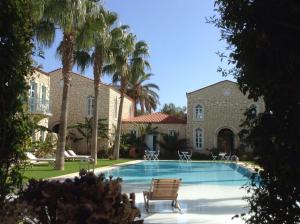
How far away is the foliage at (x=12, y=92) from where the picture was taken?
5445 mm

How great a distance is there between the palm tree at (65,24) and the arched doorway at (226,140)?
2274cm

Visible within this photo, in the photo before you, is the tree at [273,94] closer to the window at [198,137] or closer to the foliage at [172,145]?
the foliage at [172,145]

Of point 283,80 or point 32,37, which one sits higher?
point 32,37

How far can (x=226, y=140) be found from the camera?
4250 cm

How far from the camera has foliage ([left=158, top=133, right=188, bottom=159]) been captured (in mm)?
39906

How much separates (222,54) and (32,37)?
2545 millimetres

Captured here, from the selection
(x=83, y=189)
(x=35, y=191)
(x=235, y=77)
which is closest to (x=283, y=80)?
(x=235, y=77)

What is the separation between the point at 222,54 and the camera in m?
4.79

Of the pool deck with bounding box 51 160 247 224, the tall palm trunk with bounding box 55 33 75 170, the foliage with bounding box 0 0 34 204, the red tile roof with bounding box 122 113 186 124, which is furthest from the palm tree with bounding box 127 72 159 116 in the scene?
the foliage with bounding box 0 0 34 204

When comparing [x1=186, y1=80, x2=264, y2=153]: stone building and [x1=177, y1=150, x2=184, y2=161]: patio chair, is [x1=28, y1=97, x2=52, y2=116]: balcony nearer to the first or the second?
[x1=177, y1=150, x2=184, y2=161]: patio chair

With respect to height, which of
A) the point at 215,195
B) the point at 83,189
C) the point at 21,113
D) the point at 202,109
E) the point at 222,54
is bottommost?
the point at 215,195

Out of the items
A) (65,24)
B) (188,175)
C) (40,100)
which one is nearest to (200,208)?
(65,24)

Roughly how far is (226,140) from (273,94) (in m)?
38.7

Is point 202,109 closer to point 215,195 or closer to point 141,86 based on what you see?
point 141,86
